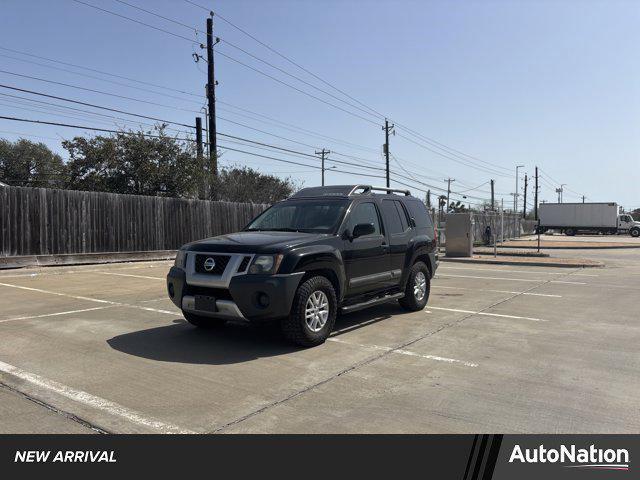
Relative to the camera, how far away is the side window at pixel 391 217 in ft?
26.2

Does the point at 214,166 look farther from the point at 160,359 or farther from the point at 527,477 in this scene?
the point at 527,477

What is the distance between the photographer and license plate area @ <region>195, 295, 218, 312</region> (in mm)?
6032

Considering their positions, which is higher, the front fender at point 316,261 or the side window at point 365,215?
the side window at point 365,215

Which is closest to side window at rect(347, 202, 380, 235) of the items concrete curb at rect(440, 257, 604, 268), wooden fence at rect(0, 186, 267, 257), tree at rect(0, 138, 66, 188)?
wooden fence at rect(0, 186, 267, 257)

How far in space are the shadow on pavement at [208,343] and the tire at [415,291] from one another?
101 cm

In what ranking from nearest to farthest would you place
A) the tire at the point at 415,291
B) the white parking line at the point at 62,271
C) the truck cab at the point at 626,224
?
the tire at the point at 415,291, the white parking line at the point at 62,271, the truck cab at the point at 626,224

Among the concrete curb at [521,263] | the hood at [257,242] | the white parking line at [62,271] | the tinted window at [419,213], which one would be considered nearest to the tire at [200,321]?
the hood at [257,242]

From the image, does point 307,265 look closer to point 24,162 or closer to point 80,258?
point 80,258

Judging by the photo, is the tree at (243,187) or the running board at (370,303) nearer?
the running board at (370,303)

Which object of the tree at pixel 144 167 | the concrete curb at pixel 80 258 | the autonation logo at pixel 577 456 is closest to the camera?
the autonation logo at pixel 577 456

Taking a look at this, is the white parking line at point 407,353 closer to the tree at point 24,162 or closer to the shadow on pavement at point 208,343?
the shadow on pavement at point 208,343

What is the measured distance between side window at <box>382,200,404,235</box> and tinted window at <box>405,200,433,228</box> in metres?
0.51

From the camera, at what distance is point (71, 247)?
1634 cm

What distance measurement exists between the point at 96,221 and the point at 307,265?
526 inches
